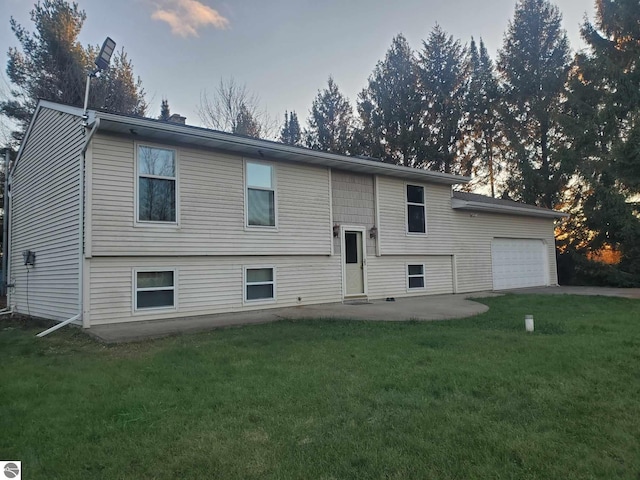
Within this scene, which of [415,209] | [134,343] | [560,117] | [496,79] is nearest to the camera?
[134,343]

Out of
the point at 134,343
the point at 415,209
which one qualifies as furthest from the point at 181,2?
the point at 134,343

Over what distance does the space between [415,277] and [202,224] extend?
6986 millimetres

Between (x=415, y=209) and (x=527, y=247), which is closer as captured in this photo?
(x=415, y=209)

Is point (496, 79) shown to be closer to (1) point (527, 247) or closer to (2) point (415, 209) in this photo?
(1) point (527, 247)

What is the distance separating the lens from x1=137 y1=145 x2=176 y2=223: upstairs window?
27.5ft

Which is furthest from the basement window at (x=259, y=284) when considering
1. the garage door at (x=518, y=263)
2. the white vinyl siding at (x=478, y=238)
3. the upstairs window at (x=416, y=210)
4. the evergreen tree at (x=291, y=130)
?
the evergreen tree at (x=291, y=130)

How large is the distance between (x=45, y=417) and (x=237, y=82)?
21273 mm

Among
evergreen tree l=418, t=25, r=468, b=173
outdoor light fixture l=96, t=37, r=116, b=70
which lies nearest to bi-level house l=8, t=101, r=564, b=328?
outdoor light fixture l=96, t=37, r=116, b=70

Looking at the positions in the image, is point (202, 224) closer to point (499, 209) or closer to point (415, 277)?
point (415, 277)

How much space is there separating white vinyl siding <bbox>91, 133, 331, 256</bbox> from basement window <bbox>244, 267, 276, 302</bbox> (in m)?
0.46

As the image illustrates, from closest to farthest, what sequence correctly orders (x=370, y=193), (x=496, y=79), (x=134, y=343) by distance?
(x=134, y=343) < (x=370, y=193) < (x=496, y=79)

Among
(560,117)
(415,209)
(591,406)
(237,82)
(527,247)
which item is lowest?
(591,406)

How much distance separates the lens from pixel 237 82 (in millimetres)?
22156

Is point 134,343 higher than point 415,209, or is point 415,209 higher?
point 415,209
